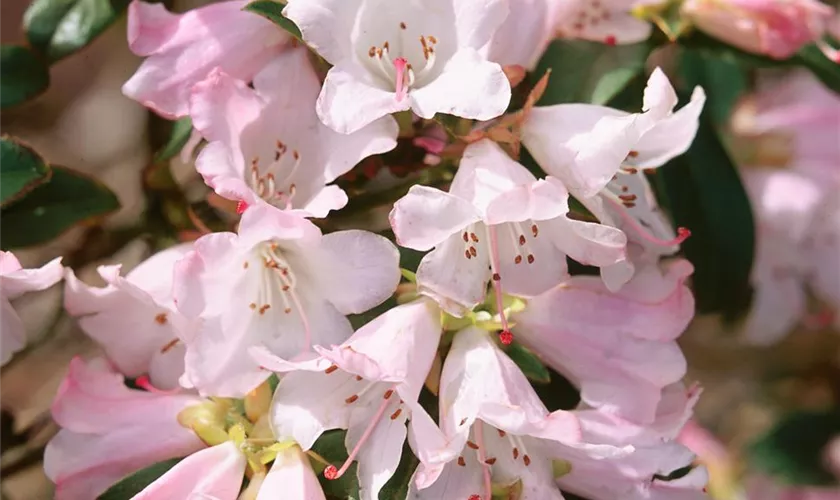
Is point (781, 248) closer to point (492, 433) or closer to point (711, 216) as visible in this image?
point (711, 216)

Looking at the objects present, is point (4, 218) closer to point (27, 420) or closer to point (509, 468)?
point (27, 420)

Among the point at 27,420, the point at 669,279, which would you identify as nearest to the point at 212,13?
the point at 669,279

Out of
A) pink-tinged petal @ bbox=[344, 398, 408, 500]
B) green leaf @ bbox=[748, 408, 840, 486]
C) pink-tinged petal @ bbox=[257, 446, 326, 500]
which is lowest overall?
green leaf @ bbox=[748, 408, 840, 486]

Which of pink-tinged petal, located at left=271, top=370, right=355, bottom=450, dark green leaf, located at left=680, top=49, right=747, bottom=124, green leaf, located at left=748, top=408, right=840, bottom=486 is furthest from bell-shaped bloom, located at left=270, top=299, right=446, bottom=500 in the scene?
green leaf, located at left=748, top=408, right=840, bottom=486

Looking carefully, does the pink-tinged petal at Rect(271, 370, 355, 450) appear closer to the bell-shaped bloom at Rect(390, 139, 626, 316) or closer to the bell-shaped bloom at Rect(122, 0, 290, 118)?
the bell-shaped bloom at Rect(390, 139, 626, 316)

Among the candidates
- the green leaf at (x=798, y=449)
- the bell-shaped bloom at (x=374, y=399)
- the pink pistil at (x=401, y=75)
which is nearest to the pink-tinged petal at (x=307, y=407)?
the bell-shaped bloom at (x=374, y=399)

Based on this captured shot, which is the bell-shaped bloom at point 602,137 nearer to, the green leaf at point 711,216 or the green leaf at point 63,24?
the green leaf at point 711,216
